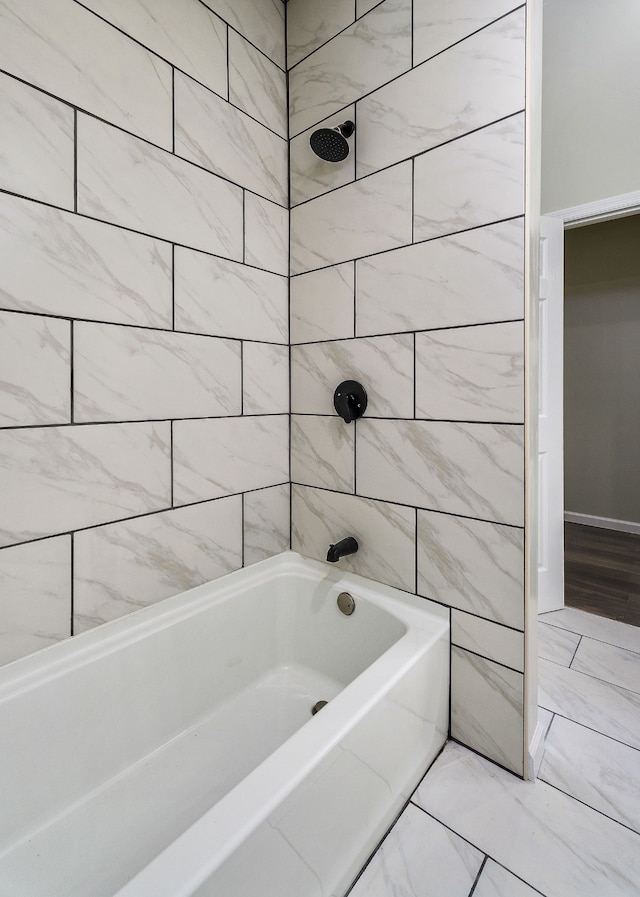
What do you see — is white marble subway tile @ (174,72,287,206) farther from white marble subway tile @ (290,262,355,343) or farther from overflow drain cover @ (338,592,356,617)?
overflow drain cover @ (338,592,356,617)

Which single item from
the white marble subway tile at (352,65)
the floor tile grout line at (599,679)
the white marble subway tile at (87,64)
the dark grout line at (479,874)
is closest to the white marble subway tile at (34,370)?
the white marble subway tile at (87,64)

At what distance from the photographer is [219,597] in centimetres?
144

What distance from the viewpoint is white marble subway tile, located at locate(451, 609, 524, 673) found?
1.23m

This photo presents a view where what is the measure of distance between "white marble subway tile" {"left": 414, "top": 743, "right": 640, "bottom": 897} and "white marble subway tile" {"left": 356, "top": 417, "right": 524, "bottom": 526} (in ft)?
2.37

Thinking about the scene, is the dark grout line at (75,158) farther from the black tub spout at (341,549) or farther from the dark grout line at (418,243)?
the black tub spout at (341,549)

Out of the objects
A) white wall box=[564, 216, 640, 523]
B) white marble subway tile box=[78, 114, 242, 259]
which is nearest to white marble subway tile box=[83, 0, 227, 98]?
white marble subway tile box=[78, 114, 242, 259]

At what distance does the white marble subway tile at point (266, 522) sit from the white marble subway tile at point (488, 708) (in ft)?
2.37

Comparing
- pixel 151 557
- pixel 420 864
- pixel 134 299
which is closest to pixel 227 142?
pixel 134 299

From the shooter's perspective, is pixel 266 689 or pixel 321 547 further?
pixel 321 547

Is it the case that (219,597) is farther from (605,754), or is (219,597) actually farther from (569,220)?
(569,220)

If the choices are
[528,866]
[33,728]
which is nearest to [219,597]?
[33,728]

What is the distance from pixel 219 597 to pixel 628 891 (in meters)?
1.19

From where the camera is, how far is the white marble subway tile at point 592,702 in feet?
4.73

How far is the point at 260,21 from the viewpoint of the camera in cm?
158
